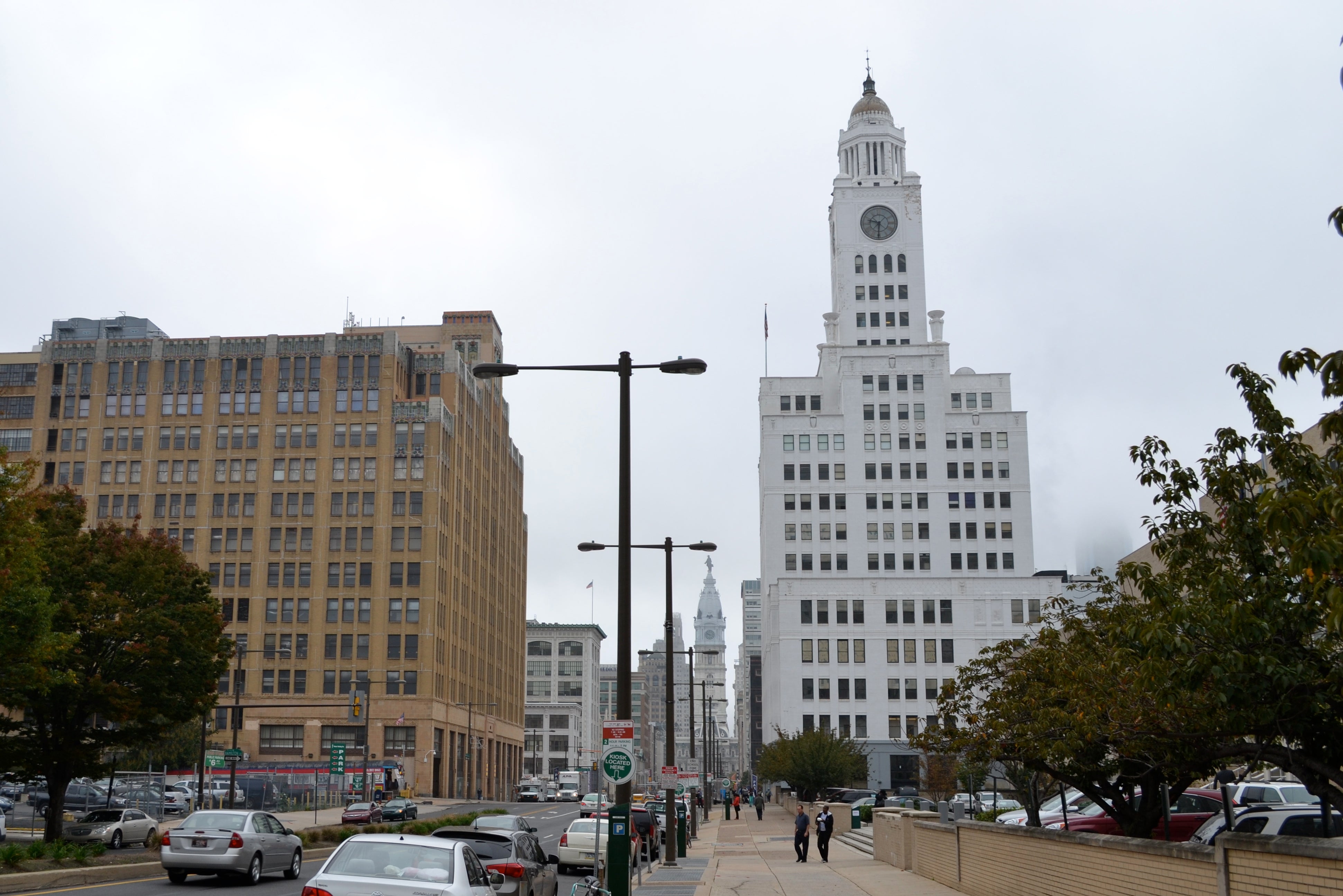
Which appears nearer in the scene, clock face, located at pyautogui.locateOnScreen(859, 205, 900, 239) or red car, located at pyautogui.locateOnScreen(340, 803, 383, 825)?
red car, located at pyautogui.locateOnScreen(340, 803, 383, 825)

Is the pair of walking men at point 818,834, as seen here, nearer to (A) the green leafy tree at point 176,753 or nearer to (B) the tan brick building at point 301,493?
(A) the green leafy tree at point 176,753

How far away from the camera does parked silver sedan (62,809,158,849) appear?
3616cm

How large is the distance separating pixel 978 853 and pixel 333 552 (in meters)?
86.8

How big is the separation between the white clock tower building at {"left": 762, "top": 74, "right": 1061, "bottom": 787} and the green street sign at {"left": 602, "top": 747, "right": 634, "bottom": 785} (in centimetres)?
9058

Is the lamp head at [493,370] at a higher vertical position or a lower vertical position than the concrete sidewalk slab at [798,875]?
higher

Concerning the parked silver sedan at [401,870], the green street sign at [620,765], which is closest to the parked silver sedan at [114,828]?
the green street sign at [620,765]

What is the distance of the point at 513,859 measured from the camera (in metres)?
17.9

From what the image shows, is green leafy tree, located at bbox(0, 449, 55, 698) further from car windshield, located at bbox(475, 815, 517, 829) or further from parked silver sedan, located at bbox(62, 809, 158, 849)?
car windshield, located at bbox(475, 815, 517, 829)

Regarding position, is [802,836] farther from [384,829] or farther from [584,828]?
[384,829]

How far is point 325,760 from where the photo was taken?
98.5 metres

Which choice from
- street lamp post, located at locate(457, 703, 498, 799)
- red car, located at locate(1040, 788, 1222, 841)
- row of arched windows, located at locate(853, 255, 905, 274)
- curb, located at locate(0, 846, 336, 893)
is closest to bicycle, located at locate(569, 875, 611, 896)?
curb, located at locate(0, 846, 336, 893)

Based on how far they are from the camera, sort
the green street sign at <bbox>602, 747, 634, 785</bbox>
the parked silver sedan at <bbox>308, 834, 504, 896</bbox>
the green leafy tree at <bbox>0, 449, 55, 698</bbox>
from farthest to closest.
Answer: the green leafy tree at <bbox>0, 449, 55, 698</bbox>
the green street sign at <bbox>602, 747, 634, 785</bbox>
the parked silver sedan at <bbox>308, 834, 504, 896</bbox>

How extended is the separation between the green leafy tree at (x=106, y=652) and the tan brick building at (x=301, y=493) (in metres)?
61.9

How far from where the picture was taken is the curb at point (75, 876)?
21016mm
